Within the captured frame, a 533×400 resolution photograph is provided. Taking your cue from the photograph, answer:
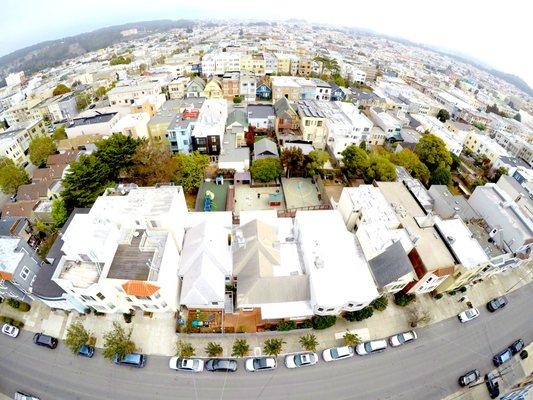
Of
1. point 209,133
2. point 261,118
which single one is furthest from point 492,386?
point 261,118

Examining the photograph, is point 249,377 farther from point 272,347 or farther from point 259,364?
point 272,347

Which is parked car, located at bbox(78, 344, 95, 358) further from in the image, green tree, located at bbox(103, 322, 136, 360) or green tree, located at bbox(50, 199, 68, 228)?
green tree, located at bbox(50, 199, 68, 228)

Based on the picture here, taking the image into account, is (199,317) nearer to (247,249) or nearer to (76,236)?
(247,249)

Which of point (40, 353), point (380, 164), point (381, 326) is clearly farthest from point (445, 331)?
point (40, 353)

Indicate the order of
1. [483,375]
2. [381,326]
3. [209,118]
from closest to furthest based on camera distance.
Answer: [483,375], [381,326], [209,118]

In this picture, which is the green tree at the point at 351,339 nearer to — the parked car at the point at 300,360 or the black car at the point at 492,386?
the parked car at the point at 300,360

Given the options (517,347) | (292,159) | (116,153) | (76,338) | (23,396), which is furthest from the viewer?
(292,159)
